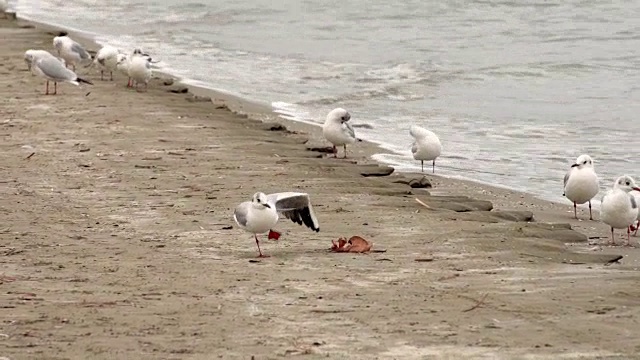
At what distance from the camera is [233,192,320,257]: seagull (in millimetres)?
7641

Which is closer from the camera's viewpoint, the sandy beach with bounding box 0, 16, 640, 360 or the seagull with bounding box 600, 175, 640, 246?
the sandy beach with bounding box 0, 16, 640, 360

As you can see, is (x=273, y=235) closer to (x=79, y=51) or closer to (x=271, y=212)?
(x=271, y=212)

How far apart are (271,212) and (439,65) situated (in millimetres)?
11323

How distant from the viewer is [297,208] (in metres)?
7.98

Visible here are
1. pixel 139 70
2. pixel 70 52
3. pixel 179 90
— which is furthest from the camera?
pixel 70 52

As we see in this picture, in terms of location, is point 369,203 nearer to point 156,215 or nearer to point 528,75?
point 156,215

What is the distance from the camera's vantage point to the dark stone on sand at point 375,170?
10680 mm

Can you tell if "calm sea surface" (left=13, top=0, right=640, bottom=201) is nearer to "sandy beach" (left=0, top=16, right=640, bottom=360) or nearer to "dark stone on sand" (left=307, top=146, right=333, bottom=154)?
"dark stone on sand" (left=307, top=146, right=333, bottom=154)

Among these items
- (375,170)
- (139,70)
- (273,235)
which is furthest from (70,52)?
(273,235)

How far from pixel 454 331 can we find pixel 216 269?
172 centimetres

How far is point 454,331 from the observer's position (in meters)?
5.95

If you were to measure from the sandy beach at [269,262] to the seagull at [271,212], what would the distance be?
0.14 metres

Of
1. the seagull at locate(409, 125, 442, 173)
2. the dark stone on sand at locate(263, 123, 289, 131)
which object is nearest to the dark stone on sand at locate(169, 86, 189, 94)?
the dark stone on sand at locate(263, 123, 289, 131)

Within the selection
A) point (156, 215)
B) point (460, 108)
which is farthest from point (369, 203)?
point (460, 108)
